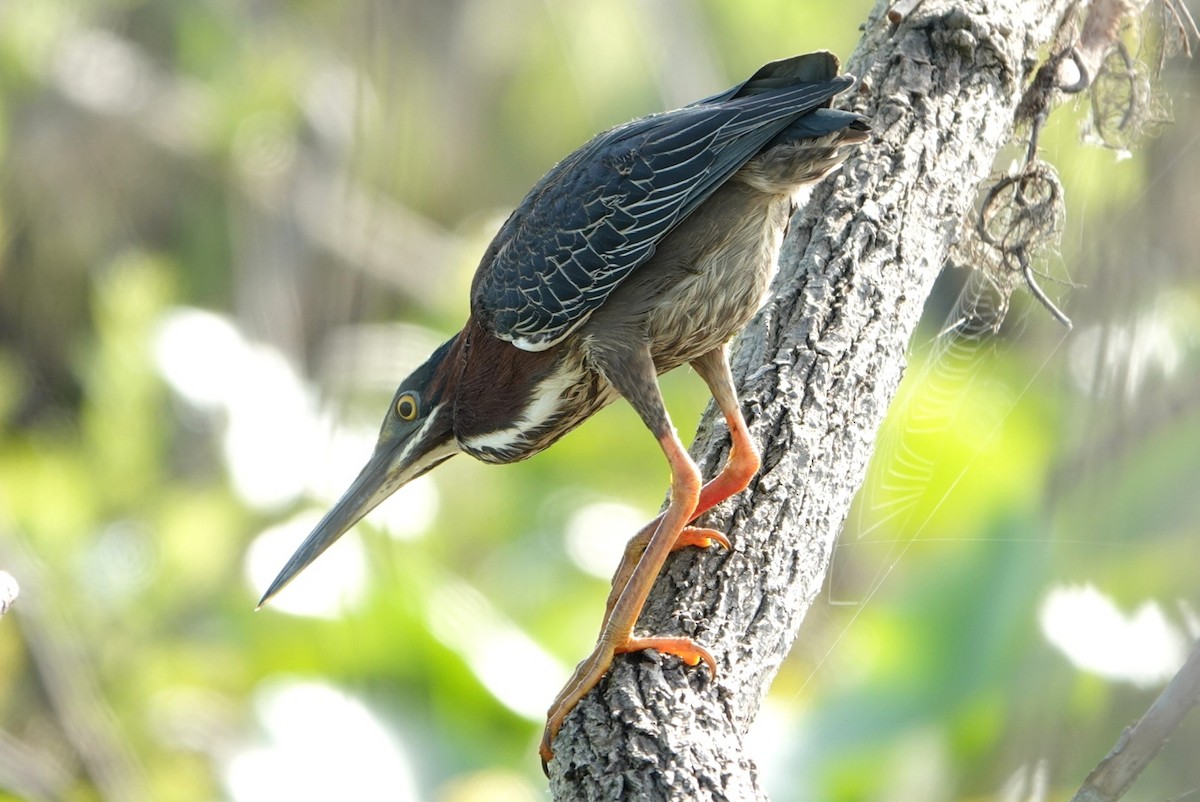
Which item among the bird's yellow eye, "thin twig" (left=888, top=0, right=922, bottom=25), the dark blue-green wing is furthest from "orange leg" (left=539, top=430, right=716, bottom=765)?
"thin twig" (left=888, top=0, right=922, bottom=25)

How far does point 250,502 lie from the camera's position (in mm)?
7609

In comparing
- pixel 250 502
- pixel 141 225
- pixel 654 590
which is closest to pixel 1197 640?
pixel 654 590

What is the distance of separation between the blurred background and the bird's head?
0.61 m

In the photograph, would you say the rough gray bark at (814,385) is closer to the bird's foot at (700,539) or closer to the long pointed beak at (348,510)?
the bird's foot at (700,539)

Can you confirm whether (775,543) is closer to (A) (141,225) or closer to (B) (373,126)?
(B) (373,126)

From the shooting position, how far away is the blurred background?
1964 mm

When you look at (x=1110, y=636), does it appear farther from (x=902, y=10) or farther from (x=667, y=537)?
(x=902, y=10)

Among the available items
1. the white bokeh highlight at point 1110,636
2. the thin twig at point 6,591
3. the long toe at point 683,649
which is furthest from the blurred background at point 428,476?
the thin twig at point 6,591

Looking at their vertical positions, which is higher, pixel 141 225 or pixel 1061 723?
pixel 141 225

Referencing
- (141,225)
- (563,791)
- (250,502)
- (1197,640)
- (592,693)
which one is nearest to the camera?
(1197,640)

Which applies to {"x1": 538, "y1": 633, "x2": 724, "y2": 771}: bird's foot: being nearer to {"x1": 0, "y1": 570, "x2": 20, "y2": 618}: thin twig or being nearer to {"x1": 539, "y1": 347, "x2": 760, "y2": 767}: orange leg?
{"x1": 539, "y1": 347, "x2": 760, "y2": 767}: orange leg

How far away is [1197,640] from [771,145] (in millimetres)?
1640

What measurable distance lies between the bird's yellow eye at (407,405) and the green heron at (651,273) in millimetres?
154

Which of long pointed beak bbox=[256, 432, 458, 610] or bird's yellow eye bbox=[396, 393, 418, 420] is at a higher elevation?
bird's yellow eye bbox=[396, 393, 418, 420]
